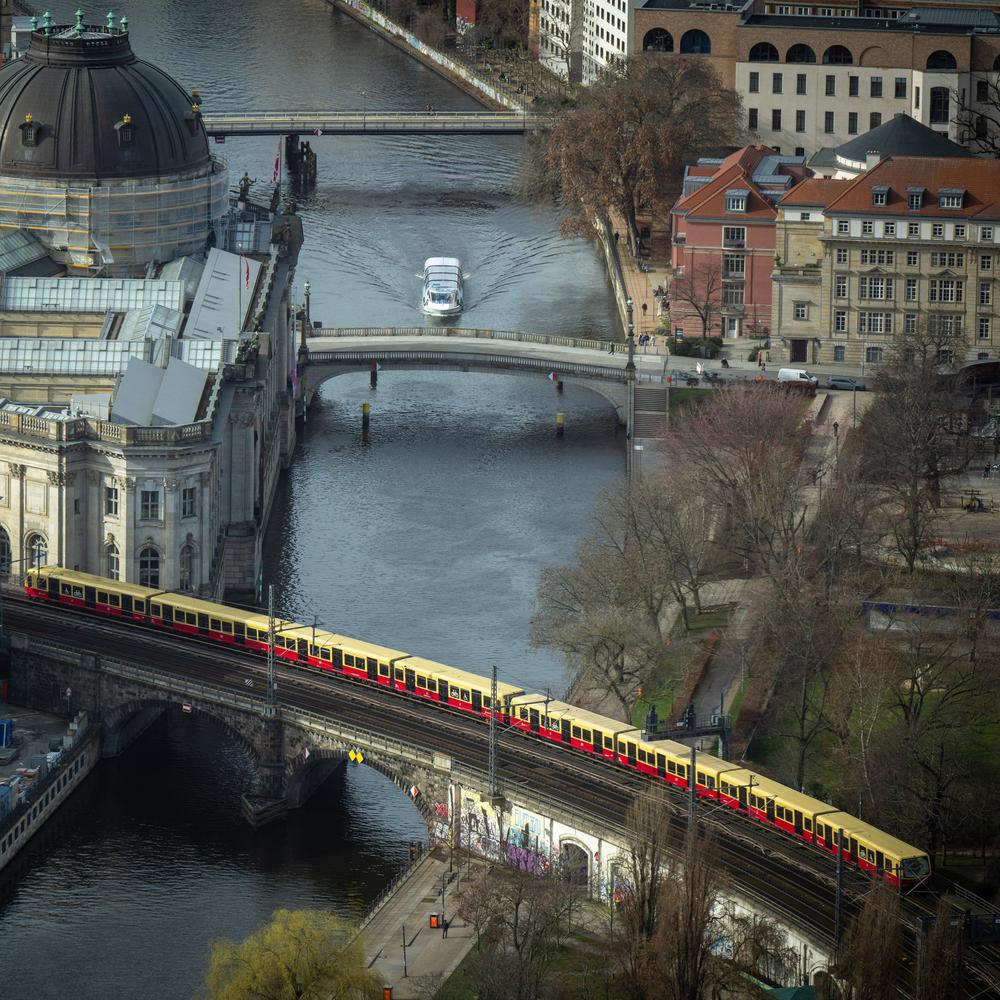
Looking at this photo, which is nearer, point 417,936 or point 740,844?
point 417,936

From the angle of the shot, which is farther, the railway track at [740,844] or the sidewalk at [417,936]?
the sidewalk at [417,936]

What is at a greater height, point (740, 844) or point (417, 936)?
point (740, 844)

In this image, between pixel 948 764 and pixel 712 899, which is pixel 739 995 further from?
pixel 948 764

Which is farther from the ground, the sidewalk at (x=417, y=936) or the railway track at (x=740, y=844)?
the railway track at (x=740, y=844)

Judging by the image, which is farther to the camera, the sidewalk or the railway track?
the sidewalk

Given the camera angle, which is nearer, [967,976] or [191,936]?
[967,976]

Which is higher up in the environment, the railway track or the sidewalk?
the railway track

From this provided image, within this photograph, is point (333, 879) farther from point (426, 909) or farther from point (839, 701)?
point (839, 701)

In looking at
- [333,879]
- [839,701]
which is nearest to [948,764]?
[839,701]
